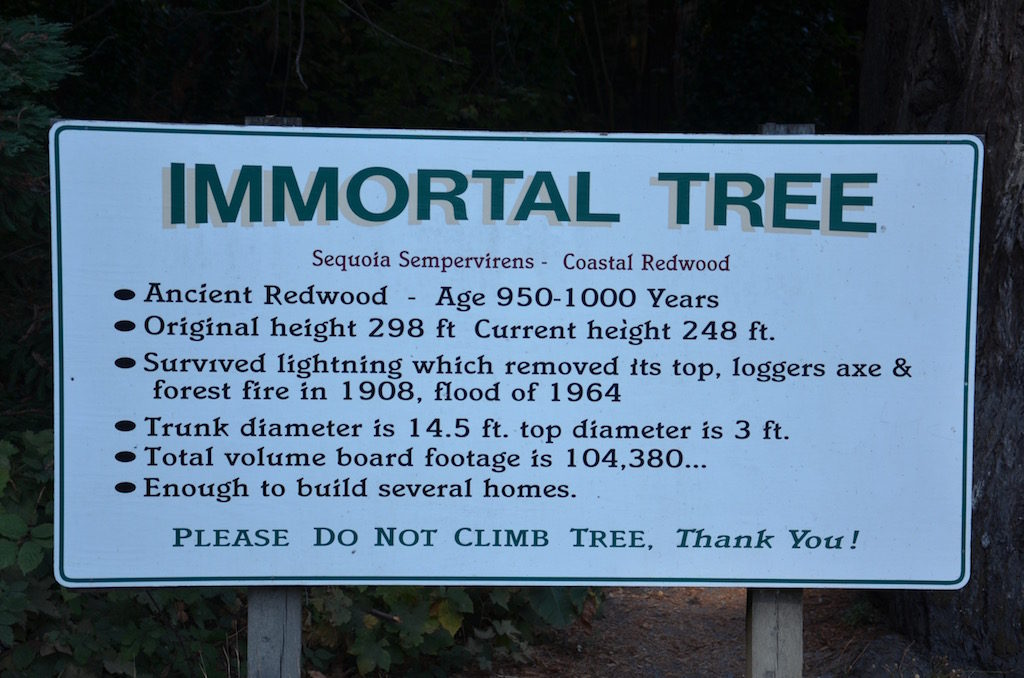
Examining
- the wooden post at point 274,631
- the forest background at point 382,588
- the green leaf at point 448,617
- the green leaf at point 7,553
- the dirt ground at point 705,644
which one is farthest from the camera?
the dirt ground at point 705,644

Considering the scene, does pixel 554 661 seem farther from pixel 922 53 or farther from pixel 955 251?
pixel 922 53

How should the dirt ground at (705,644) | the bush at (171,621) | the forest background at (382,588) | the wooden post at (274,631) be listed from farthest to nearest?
the dirt ground at (705,644) < the forest background at (382,588) < the bush at (171,621) < the wooden post at (274,631)

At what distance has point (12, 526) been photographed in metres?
3.38

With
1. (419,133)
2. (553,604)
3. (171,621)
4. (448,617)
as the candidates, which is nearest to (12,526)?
(171,621)

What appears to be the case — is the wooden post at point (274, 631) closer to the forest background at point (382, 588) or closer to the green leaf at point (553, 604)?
the forest background at point (382, 588)

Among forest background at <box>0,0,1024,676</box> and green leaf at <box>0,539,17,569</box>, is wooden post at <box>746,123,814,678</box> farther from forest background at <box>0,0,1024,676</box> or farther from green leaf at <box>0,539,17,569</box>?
green leaf at <box>0,539,17,569</box>

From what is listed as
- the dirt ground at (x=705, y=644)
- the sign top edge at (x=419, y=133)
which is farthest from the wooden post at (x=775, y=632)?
the sign top edge at (x=419, y=133)

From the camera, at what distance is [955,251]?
10.0 feet

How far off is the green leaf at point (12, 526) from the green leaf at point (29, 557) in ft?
0.19

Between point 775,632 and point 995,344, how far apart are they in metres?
1.60

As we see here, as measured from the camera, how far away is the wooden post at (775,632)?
3.23m

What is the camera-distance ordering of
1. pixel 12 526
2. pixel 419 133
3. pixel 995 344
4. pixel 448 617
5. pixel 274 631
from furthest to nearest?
pixel 448 617
pixel 995 344
pixel 12 526
pixel 274 631
pixel 419 133

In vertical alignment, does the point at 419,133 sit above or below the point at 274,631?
above

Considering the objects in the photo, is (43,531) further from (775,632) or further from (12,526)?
(775,632)
